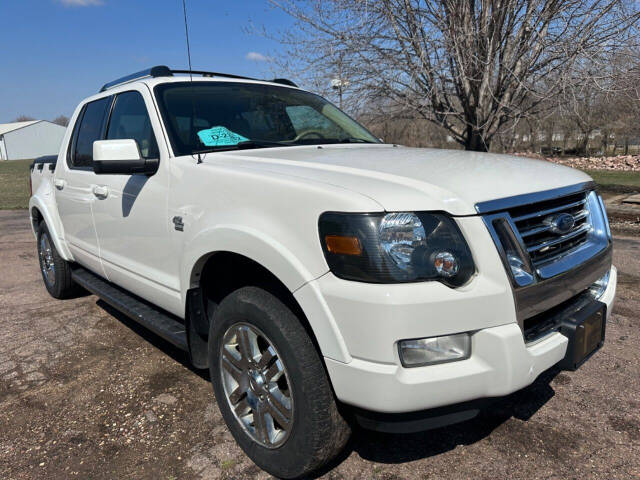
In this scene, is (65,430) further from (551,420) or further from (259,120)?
(551,420)

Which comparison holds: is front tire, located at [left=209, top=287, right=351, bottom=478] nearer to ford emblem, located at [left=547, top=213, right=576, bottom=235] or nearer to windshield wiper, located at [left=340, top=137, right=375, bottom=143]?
ford emblem, located at [left=547, top=213, right=576, bottom=235]

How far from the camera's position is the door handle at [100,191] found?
340 cm

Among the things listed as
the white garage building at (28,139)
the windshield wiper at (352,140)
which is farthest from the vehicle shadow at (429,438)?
the white garage building at (28,139)

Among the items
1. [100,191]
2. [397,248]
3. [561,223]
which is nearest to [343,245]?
[397,248]

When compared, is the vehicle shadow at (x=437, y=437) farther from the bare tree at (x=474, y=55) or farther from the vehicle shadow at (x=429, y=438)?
the bare tree at (x=474, y=55)

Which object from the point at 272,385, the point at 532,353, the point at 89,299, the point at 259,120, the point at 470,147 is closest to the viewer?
the point at 532,353

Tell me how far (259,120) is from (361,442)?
6.70 ft

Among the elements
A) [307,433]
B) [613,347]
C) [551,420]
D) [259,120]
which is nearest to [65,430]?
[307,433]

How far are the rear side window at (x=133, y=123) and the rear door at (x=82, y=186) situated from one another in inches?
7.9

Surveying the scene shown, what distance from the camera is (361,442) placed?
8.28 ft

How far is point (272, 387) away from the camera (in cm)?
221

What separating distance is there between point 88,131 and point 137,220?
1.53 m

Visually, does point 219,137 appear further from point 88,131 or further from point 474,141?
point 474,141

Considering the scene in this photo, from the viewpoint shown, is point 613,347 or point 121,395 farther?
point 613,347
